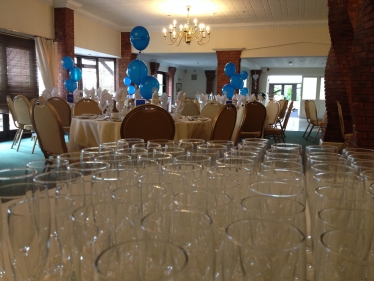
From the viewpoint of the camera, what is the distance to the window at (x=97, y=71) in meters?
11.8

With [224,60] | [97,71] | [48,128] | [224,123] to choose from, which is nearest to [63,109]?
[48,128]

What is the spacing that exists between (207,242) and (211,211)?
0.39 ft

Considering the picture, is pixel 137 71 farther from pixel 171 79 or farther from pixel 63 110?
pixel 171 79

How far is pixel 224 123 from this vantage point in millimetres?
4125

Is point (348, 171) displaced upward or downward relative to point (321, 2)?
downward

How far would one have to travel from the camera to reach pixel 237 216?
54 centimetres

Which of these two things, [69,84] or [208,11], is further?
[208,11]

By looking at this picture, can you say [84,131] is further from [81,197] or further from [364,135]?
[81,197]

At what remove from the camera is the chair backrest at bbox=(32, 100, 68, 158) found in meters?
3.45

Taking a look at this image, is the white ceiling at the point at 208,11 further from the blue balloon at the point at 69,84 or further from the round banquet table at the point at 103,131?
the round banquet table at the point at 103,131

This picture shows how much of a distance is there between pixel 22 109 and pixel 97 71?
6157 mm

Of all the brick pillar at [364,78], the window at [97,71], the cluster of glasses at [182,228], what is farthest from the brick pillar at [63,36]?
the cluster of glasses at [182,228]

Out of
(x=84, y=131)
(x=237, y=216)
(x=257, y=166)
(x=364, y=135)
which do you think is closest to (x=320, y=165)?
(x=257, y=166)

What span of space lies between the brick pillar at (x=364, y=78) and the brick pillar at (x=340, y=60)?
2.07m
